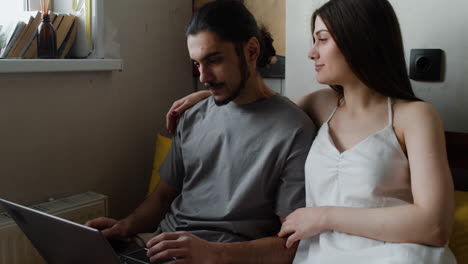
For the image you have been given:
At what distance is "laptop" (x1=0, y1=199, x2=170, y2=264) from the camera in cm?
99

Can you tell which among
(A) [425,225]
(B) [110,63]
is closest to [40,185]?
(B) [110,63]

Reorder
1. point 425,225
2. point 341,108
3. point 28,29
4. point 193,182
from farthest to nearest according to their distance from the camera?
point 28,29
point 193,182
point 341,108
point 425,225

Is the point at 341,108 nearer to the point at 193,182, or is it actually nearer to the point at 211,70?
the point at 211,70

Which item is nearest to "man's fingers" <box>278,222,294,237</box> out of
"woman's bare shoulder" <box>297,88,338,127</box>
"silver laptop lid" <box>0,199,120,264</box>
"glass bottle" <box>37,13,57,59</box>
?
"woman's bare shoulder" <box>297,88,338,127</box>

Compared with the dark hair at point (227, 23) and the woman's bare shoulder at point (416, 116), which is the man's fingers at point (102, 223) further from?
the woman's bare shoulder at point (416, 116)

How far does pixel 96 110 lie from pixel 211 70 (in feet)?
2.17

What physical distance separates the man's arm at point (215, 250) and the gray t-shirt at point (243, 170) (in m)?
0.09

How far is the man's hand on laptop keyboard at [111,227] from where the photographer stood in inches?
55.2

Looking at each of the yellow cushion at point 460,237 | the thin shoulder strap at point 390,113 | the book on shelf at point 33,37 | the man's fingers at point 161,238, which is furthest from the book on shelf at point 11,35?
the yellow cushion at point 460,237

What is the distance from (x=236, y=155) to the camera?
4.46 ft

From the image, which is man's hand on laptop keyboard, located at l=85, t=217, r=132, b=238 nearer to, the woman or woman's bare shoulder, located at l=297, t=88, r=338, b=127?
the woman

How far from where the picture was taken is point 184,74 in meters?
2.20

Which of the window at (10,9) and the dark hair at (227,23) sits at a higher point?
the window at (10,9)

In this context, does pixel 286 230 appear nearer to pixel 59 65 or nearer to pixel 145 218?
pixel 145 218
